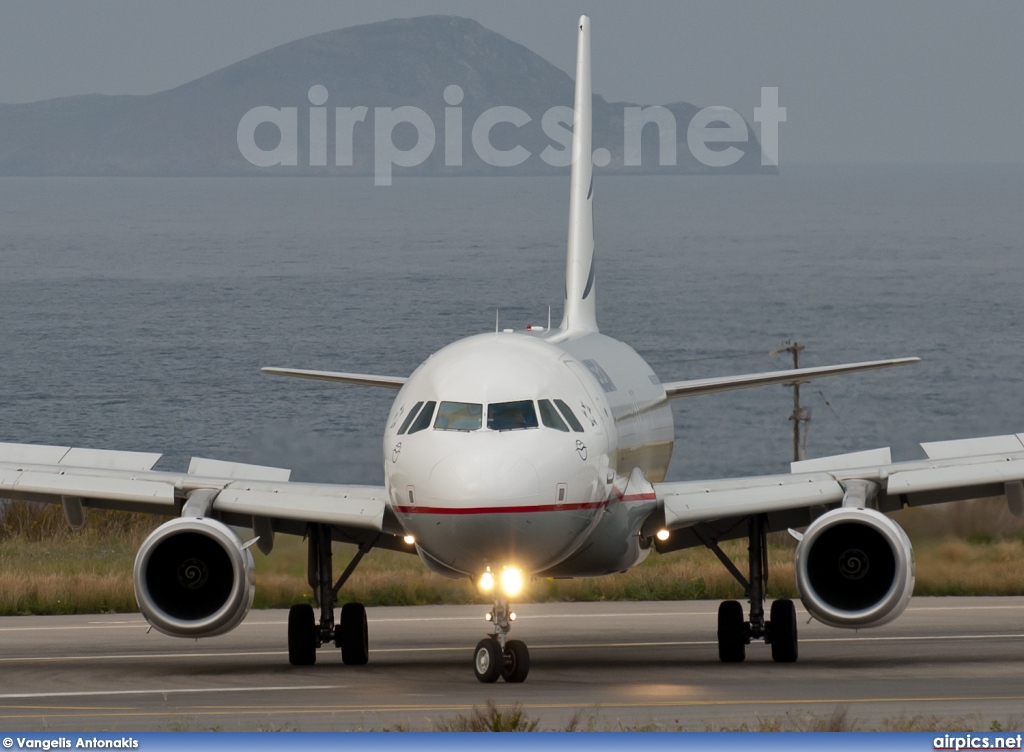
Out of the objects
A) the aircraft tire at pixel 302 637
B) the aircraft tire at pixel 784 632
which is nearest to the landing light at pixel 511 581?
the aircraft tire at pixel 302 637

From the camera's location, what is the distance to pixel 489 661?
20.3m

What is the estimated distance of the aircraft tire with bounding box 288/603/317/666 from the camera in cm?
2377

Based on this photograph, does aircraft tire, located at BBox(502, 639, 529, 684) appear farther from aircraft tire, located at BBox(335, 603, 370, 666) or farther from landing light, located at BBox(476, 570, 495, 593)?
aircraft tire, located at BBox(335, 603, 370, 666)

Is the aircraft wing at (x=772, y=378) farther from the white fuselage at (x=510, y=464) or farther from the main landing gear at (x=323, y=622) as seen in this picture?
the main landing gear at (x=323, y=622)

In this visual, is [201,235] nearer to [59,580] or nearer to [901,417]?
[901,417]

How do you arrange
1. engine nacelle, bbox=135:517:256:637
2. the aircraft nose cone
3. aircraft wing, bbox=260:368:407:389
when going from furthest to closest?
aircraft wing, bbox=260:368:407:389 → engine nacelle, bbox=135:517:256:637 → the aircraft nose cone

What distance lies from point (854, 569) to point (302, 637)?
6947 mm

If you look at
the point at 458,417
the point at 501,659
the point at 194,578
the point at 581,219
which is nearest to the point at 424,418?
the point at 458,417

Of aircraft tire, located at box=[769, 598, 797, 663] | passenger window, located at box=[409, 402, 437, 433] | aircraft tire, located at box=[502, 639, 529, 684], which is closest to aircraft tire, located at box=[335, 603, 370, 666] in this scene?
aircraft tire, located at box=[502, 639, 529, 684]

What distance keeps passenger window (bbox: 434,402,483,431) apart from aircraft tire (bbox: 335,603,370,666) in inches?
195

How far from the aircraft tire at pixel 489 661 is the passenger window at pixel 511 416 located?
2.42m

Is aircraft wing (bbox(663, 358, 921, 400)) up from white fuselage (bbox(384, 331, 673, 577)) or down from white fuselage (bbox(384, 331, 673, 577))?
up

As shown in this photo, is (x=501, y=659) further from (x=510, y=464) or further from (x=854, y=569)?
(x=854, y=569)

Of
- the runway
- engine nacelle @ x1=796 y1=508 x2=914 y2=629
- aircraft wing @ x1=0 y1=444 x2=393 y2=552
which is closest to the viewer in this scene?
the runway
